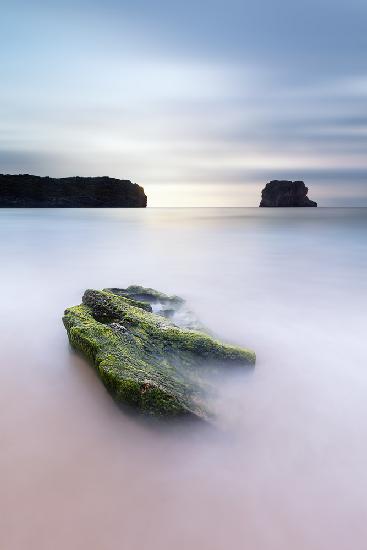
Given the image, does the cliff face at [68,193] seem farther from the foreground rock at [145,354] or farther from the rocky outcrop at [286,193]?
the foreground rock at [145,354]

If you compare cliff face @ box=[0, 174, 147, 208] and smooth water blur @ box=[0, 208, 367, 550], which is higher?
cliff face @ box=[0, 174, 147, 208]

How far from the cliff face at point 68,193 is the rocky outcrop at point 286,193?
53.7 meters

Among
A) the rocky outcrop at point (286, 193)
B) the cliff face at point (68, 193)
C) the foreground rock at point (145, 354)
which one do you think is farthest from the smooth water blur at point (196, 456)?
the rocky outcrop at point (286, 193)

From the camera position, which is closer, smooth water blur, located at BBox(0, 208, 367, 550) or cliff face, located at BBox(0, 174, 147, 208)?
smooth water blur, located at BBox(0, 208, 367, 550)

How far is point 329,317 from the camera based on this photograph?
8.08 meters

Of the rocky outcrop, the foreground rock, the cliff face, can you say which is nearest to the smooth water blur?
the foreground rock

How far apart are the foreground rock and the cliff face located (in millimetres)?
146664

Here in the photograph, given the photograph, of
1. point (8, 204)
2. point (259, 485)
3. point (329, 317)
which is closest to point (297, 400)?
point (259, 485)

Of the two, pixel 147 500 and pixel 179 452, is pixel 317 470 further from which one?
pixel 147 500

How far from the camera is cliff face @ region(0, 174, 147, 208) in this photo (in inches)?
5561

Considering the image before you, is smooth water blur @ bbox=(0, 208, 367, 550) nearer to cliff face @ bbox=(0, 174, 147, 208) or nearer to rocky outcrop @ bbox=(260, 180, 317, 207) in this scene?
cliff face @ bbox=(0, 174, 147, 208)

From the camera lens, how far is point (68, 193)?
154375 millimetres

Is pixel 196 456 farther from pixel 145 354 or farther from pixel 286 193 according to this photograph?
pixel 286 193

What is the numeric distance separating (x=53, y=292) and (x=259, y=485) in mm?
7713
